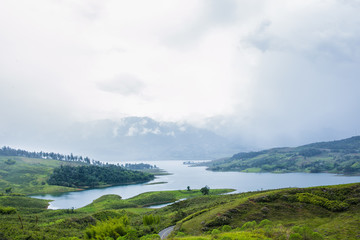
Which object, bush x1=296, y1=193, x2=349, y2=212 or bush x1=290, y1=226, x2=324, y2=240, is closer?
bush x1=290, y1=226, x2=324, y2=240

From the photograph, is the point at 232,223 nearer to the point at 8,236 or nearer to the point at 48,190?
the point at 8,236

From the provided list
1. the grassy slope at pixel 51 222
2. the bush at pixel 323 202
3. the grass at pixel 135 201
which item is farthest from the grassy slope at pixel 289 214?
the grass at pixel 135 201

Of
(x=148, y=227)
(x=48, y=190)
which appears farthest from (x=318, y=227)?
(x=48, y=190)

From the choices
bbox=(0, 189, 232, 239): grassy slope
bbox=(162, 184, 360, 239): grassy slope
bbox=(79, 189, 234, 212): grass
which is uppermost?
bbox=(162, 184, 360, 239): grassy slope

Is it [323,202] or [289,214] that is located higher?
[323,202]

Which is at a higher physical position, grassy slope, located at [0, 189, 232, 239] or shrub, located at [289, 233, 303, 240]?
shrub, located at [289, 233, 303, 240]

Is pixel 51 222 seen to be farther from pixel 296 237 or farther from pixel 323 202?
pixel 323 202

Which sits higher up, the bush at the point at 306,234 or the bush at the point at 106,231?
the bush at the point at 306,234

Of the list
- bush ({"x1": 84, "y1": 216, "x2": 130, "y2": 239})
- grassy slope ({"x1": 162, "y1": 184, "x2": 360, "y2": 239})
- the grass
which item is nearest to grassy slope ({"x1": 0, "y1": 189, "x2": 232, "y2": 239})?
the grass

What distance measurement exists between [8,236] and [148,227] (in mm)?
25036

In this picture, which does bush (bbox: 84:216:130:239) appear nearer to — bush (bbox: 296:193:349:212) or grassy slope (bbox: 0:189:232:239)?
grassy slope (bbox: 0:189:232:239)

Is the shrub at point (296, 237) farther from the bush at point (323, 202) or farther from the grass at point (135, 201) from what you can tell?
the grass at point (135, 201)

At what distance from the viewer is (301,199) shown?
48.2m

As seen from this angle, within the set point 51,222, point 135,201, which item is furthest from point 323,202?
point 135,201
